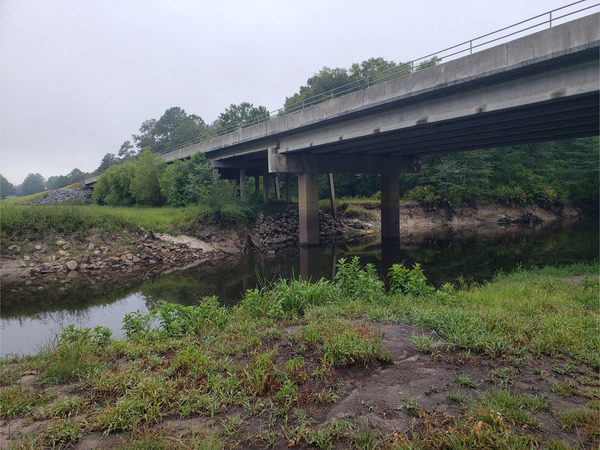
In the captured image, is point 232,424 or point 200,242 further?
point 200,242

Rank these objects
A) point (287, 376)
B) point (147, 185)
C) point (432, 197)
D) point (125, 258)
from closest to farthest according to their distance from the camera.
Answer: point (287, 376)
point (125, 258)
point (147, 185)
point (432, 197)

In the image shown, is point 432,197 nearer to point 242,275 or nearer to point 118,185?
point 242,275

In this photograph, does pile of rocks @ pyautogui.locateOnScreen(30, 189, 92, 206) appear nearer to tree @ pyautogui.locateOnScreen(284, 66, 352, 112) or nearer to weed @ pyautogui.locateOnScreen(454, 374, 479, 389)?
tree @ pyautogui.locateOnScreen(284, 66, 352, 112)

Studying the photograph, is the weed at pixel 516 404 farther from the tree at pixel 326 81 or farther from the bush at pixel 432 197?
the tree at pixel 326 81

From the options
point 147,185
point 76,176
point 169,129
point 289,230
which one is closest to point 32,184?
point 76,176

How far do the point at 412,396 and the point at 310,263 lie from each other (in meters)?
16.8

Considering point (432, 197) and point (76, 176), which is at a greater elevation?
point (76, 176)

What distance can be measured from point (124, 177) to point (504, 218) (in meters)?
36.3

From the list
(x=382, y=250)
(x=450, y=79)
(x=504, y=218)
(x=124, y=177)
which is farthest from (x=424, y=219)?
(x=124, y=177)

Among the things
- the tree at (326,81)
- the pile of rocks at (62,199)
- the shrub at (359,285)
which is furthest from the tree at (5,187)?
the shrub at (359,285)

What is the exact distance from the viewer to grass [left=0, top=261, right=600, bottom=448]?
340 centimetres

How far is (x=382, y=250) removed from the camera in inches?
969

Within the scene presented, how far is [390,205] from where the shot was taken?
29906 millimetres

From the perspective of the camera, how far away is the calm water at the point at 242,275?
1179 centimetres
